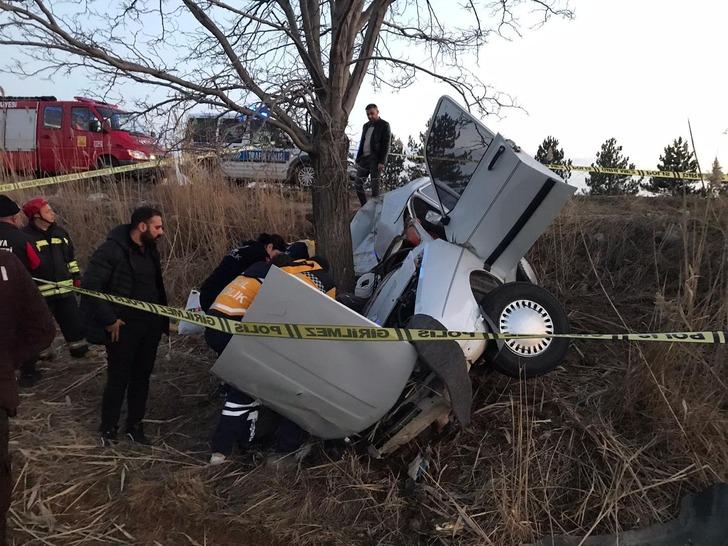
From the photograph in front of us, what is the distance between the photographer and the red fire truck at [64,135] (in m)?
11.0

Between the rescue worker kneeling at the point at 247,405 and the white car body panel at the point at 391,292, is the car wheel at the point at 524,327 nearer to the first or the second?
the white car body panel at the point at 391,292

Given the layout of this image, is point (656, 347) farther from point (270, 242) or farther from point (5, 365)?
point (5, 365)

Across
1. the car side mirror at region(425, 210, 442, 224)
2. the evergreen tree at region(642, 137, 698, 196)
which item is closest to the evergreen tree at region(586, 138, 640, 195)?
the evergreen tree at region(642, 137, 698, 196)

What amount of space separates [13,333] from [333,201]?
3.22 m

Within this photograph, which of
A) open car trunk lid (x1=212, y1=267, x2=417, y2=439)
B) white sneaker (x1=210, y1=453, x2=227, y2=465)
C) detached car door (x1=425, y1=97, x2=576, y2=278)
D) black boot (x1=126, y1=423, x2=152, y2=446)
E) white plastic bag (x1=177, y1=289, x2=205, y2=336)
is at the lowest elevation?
black boot (x1=126, y1=423, x2=152, y2=446)

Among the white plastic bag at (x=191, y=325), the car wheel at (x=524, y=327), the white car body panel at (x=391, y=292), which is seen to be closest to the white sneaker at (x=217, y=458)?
the white car body panel at (x=391, y=292)

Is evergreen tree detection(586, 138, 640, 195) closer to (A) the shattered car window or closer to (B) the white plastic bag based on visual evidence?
(A) the shattered car window

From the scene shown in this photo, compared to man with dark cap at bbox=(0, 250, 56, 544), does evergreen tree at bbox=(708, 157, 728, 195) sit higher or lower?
higher

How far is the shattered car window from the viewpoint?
411 centimetres

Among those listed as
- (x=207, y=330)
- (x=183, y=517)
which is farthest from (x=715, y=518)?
(x=207, y=330)

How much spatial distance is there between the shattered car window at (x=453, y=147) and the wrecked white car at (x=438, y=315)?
0.03ft

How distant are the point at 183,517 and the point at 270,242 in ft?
6.19

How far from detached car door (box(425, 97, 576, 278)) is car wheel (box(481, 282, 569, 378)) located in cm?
46

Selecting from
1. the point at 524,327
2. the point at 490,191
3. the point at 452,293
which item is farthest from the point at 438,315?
the point at 490,191
